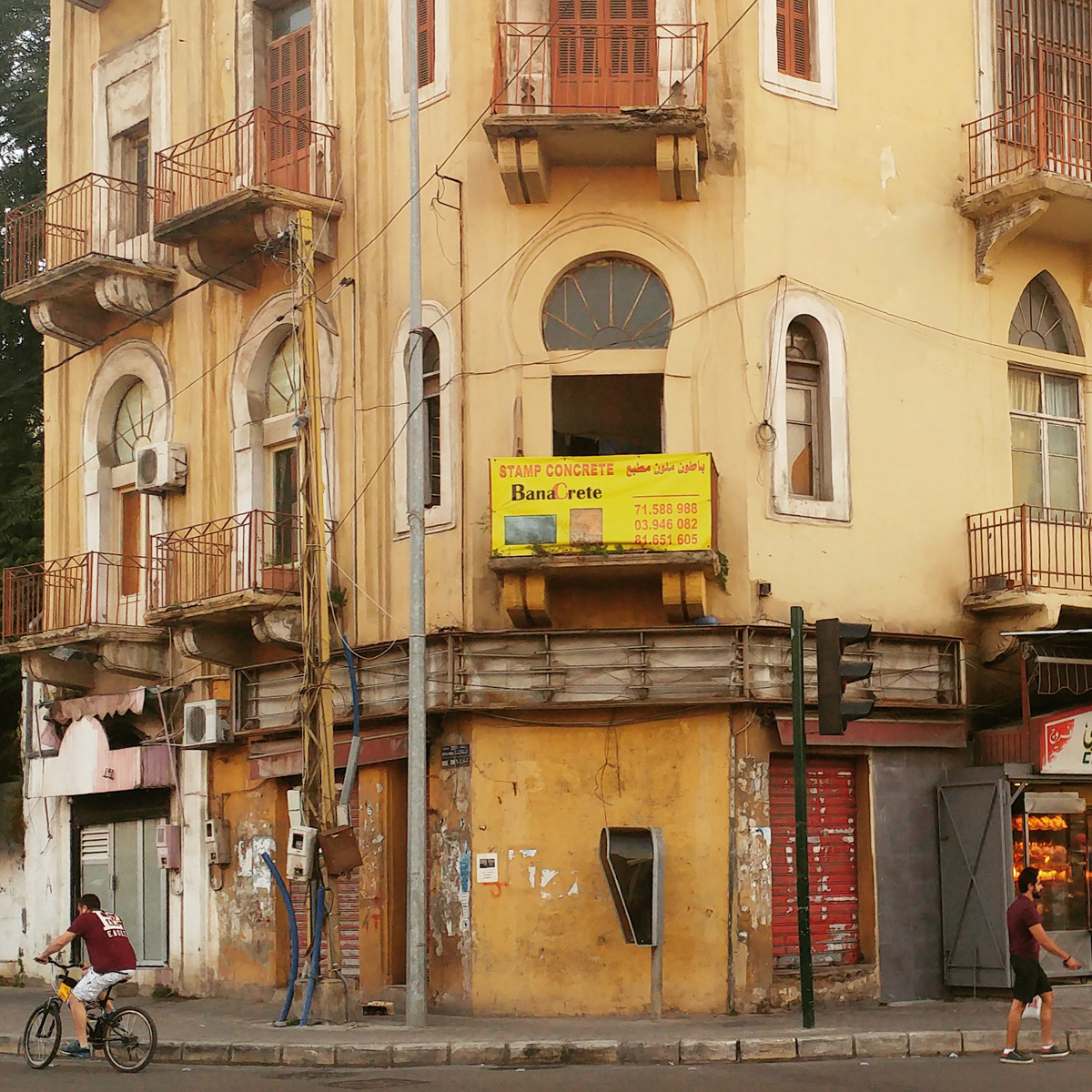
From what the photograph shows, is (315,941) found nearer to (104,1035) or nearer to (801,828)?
(104,1035)

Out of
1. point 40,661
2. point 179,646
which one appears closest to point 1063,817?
point 179,646

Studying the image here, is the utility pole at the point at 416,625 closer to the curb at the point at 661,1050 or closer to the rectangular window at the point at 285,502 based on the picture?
the curb at the point at 661,1050

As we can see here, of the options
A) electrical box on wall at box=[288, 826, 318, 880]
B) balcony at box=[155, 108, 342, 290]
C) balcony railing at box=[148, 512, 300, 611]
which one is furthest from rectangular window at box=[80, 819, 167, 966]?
balcony at box=[155, 108, 342, 290]

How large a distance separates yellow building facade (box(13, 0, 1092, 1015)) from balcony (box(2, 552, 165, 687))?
0.17m

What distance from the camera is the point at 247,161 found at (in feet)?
73.1

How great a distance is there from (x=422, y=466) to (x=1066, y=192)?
8.22 metres

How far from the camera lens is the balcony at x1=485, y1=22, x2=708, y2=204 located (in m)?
19.1

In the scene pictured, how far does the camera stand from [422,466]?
18594 millimetres

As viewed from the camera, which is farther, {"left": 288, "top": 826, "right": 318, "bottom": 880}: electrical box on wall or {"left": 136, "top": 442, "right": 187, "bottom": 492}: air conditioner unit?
{"left": 136, "top": 442, "right": 187, "bottom": 492}: air conditioner unit

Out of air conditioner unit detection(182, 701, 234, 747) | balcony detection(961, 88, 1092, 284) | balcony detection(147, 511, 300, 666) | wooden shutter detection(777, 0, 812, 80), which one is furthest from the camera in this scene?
air conditioner unit detection(182, 701, 234, 747)

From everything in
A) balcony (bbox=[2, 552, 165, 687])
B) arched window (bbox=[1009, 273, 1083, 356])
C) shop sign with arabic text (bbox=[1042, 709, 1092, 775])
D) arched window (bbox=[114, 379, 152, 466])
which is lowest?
shop sign with arabic text (bbox=[1042, 709, 1092, 775])

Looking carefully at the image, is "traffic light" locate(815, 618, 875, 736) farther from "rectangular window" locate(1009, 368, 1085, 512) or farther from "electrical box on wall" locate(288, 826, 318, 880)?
"rectangular window" locate(1009, 368, 1085, 512)

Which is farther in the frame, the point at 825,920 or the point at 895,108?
the point at 895,108

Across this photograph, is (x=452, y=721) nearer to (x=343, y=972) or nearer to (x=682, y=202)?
(x=343, y=972)
